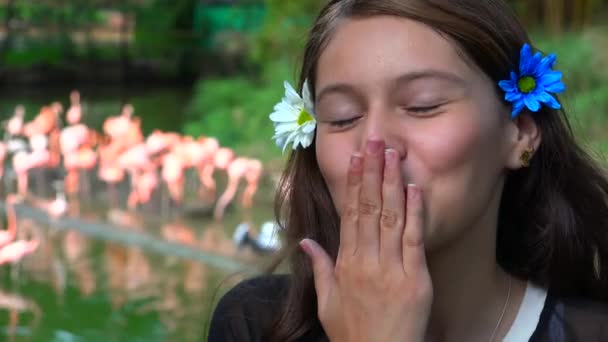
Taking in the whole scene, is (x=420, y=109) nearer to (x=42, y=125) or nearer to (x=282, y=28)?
(x=42, y=125)

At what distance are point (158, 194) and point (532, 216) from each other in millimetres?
5883

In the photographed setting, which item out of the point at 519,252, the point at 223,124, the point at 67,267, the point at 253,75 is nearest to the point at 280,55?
the point at 223,124

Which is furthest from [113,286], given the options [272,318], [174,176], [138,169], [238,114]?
[238,114]

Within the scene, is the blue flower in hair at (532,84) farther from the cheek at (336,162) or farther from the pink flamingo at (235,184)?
the pink flamingo at (235,184)

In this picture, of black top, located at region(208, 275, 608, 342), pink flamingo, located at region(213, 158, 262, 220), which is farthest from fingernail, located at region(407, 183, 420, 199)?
pink flamingo, located at region(213, 158, 262, 220)

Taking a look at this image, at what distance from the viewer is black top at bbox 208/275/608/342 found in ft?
4.86

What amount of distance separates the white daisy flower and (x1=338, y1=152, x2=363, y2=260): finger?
232 mm

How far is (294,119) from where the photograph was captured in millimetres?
1513

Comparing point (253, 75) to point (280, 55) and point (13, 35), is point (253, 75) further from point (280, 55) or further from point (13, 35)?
point (13, 35)

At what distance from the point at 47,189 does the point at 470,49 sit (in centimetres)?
701

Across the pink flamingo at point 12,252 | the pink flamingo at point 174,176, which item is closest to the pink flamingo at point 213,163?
the pink flamingo at point 174,176

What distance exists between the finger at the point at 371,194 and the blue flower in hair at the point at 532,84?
0.85 ft

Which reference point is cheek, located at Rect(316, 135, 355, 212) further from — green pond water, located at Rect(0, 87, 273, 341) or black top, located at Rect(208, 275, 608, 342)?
green pond water, located at Rect(0, 87, 273, 341)

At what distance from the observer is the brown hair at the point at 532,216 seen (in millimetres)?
1490
